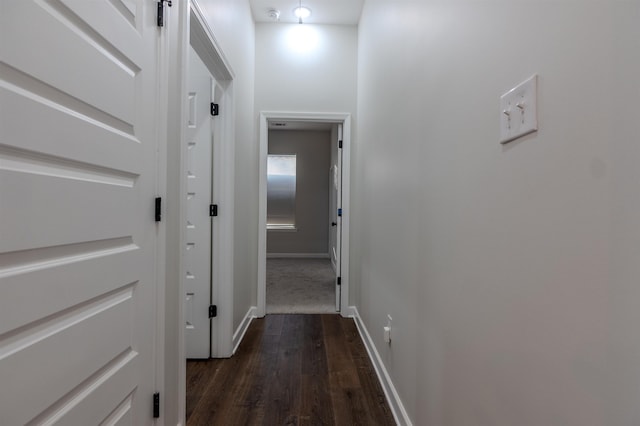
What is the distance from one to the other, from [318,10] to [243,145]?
1.54 metres

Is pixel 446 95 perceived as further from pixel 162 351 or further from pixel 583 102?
pixel 162 351

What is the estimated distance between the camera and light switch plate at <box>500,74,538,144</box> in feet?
2.28

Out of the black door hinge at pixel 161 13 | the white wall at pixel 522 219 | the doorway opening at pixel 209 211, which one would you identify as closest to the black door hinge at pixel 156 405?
A: the doorway opening at pixel 209 211

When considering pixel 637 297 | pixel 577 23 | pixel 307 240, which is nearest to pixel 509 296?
pixel 637 297

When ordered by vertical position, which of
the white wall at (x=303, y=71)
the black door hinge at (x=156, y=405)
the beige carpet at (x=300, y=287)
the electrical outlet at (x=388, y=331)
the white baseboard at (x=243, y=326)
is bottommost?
the beige carpet at (x=300, y=287)

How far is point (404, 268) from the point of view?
64.1 inches

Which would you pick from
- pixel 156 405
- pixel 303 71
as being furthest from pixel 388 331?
pixel 303 71

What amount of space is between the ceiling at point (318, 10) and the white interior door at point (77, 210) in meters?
2.16

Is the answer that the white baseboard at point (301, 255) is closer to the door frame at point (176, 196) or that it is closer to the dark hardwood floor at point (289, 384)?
the dark hardwood floor at point (289, 384)

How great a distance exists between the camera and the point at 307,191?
704 centimetres

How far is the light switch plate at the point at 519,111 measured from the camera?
27.3 inches

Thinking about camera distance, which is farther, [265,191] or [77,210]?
[265,191]

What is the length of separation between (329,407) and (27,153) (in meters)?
1.80

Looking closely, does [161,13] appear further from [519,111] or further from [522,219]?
[522,219]
